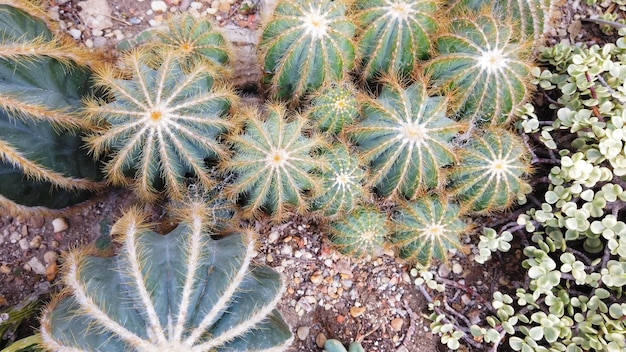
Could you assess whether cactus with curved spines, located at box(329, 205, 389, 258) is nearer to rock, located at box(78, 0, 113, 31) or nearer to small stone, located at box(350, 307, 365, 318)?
small stone, located at box(350, 307, 365, 318)

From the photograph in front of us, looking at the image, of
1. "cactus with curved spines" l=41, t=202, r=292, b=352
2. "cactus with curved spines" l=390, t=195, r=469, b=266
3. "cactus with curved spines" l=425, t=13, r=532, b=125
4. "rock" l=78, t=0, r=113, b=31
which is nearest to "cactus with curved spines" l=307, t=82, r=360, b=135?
"cactus with curved spines" l=425, t=13, r=532, b=125

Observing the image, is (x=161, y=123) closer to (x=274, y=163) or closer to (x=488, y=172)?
(x=274, y=163)

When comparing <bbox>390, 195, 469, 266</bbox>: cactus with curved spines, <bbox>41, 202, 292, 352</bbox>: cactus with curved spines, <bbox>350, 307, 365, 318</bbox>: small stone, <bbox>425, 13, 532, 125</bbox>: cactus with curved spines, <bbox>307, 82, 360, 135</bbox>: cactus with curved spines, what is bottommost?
<bbox>41, 202, 292, 352</bbox>: cactus with curved spines

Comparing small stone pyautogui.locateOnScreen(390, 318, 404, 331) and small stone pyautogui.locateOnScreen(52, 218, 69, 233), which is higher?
small stone pyautogui.locateOnScreen(52, 218, 69, 233)

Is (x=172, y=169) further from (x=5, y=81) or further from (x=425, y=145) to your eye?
(x=425, y=145)

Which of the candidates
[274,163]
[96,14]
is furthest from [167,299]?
[96,14]
